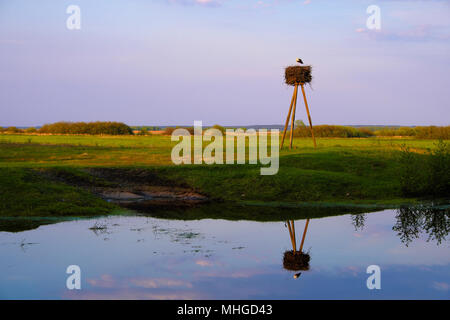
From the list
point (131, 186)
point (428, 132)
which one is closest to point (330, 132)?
point (428, 132)

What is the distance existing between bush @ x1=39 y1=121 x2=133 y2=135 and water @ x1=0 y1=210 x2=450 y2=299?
66.3m

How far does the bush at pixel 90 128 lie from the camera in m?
79.9

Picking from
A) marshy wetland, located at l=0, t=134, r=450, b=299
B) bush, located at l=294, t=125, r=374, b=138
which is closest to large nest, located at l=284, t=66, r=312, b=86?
marshy wetland, located at l=0, t=134, r=450, b=299

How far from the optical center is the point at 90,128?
8106 centimetres

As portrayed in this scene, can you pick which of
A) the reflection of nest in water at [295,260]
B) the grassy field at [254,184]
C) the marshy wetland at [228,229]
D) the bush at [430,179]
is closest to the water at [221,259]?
the marshy wetland at [228,229]

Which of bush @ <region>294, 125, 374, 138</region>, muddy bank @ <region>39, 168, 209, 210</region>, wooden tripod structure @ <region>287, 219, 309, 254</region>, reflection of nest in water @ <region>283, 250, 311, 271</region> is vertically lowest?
reflection of nest in water @ <region>283, 250, 311, 271</region>

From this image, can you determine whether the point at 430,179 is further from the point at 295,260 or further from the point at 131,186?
the point at 131,186

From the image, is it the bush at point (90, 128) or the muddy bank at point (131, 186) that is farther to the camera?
the bush at point (90, 128)

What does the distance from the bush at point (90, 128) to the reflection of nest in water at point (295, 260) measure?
70827 mm

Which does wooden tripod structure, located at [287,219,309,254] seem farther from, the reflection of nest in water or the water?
the reflection of nest in water

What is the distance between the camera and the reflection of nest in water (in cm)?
1006

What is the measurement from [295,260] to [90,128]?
75.1m

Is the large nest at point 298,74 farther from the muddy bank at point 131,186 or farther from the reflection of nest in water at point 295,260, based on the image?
the reflection of nest in water at point 295,260
